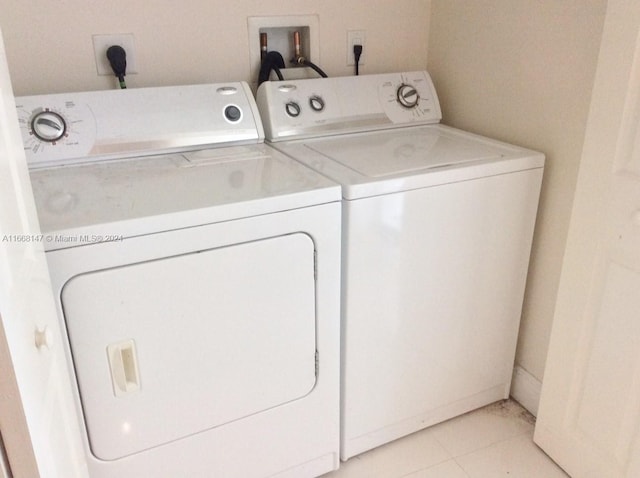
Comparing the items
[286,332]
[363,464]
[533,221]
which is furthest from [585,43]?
[363,464]

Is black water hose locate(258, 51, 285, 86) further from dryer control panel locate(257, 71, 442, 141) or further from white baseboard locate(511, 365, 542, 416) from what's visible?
white baseboard locate(511, 365, 542, 416)

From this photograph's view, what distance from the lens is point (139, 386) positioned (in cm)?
123

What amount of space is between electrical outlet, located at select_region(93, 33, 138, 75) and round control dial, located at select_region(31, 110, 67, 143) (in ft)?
0.77

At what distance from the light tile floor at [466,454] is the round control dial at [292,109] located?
107 centimetres

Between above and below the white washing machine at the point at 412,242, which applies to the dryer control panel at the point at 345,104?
above

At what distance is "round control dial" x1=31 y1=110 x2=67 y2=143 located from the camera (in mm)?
1421

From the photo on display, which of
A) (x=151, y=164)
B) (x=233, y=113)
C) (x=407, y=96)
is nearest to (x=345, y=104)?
(x=407, y=96)

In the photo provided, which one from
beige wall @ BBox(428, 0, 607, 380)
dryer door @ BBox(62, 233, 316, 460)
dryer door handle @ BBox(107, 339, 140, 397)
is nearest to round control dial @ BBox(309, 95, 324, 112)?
beige wall @ BBox(428, 0, 607, 380)

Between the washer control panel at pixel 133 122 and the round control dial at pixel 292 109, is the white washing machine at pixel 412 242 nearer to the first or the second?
the round control dial at pixel 292 109

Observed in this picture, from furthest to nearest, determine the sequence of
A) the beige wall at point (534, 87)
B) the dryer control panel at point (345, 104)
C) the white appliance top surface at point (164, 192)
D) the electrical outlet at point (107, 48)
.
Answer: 1. the dryer control panel at point (345, 104)
2. the electrical outlet at point (107, 48)
3. the beige wall at point (534, 87)
4. the white appliance top surface at point (164, 192)

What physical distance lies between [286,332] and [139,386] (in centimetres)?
36

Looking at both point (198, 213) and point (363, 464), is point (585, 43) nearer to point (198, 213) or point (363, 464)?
point (198, 213)

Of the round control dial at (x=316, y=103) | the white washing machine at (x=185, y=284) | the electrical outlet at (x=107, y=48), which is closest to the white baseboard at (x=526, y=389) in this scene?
the white washing machine at (x=185, y=284)

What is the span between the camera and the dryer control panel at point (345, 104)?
5.58 feet
